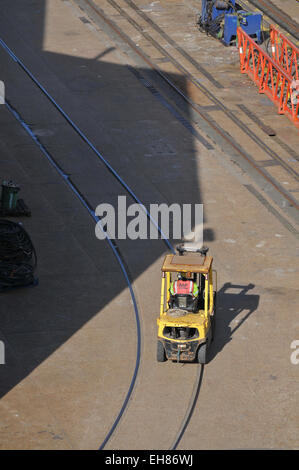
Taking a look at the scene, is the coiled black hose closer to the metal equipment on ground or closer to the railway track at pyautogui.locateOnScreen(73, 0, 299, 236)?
the railway track at pyautogui.locateOnScreen(73, 0, 299, 236)

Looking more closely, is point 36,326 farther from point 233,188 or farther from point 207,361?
point 233,188

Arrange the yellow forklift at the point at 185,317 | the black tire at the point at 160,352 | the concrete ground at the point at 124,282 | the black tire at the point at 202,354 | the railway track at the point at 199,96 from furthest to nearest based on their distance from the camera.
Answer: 1. the railway track at the point at 199,96
2. the black tire at the point at 160,352
3. the black tire at the point at 202,354
4. the yellow forklift at the point at 185,317
5. the concrete ground at the point at 124,282

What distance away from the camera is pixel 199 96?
31547mm

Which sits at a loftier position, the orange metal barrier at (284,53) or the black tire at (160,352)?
the orange metal barrier at (284,53)

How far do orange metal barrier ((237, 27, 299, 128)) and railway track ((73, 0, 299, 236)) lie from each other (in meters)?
1.23

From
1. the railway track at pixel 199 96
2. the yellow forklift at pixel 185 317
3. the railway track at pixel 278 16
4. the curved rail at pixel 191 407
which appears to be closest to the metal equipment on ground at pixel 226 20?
the railway track at pixel 278 16

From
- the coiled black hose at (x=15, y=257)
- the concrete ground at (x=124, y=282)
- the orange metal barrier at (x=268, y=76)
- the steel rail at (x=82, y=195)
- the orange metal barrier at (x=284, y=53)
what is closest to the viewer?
the concrete ground at (x=124, y=282)

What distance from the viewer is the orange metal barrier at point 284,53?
104 feet

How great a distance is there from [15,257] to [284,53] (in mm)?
16504

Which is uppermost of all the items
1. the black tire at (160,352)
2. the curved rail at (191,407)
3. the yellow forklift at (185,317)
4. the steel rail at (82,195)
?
the yellow forklift at (185,317)

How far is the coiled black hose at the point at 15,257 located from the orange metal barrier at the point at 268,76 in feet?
38.5

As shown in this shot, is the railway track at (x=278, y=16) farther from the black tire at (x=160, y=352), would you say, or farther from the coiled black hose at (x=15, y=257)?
the black tire at (x=160, y=352)

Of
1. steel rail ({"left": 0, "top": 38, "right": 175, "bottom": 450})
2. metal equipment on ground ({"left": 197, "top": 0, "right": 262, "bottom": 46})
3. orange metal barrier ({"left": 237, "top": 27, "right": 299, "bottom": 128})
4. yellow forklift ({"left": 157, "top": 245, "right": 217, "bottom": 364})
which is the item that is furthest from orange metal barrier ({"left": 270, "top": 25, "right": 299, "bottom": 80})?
yellow forklift ({"left": 157, "top": 245, "right": 217, "bottom": 364})

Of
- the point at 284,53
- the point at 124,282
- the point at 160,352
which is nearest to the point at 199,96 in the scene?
the point at 284,53
